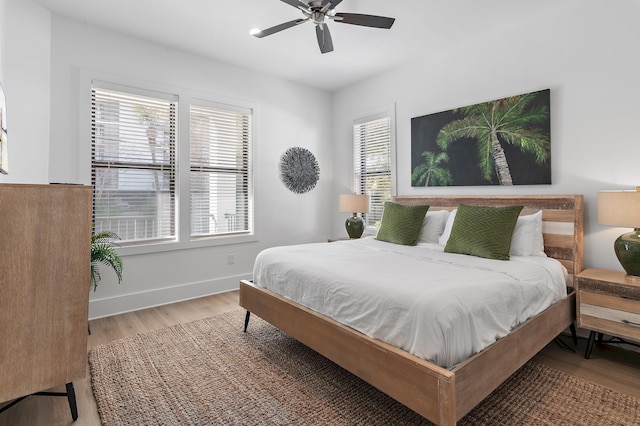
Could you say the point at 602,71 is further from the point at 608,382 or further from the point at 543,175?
the point at 608,382

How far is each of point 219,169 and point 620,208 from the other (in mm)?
3747

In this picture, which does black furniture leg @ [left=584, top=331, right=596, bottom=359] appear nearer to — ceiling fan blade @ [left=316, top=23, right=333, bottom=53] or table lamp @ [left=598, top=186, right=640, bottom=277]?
table lamp @ [left=598, top=186, right=640, bottom=277]

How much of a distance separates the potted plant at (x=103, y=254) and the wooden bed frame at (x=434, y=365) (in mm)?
1178

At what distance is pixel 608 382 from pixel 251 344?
2393mm

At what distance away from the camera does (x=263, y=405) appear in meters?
1.81

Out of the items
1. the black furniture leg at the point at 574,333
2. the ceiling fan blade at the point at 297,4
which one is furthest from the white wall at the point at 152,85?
the black furniture leg at the point at 574,333

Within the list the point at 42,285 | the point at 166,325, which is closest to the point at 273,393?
the point at 42,285

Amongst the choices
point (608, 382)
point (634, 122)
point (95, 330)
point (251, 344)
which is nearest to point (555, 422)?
point (608, 382)

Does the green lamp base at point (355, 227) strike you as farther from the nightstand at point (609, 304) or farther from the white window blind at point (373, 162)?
the nightstand at point (609, 304)

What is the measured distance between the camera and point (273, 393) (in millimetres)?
1919

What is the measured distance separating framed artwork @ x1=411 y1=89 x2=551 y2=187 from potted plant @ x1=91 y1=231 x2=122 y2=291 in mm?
3219

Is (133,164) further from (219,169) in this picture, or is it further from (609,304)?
(609,304)

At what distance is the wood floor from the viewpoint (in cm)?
174

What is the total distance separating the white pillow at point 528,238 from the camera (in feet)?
8.60
